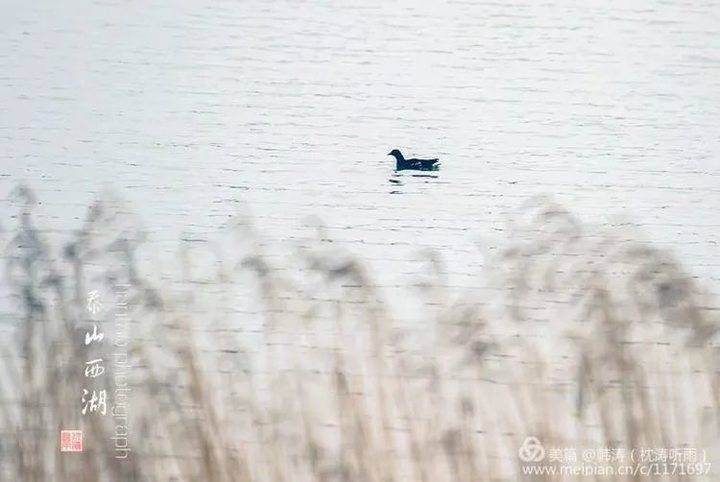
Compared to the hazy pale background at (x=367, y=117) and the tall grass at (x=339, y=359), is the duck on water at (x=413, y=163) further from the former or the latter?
the tall grass at (x=339, y=359)

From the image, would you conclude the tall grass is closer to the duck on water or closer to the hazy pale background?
the hazy pale background

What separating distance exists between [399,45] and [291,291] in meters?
0.60

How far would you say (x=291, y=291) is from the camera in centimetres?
188

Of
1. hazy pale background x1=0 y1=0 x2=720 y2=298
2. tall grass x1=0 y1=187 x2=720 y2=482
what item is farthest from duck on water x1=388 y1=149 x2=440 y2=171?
tall grass x1=0 y1=187 x2=720 y2=482

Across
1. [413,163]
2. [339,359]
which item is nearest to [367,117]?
[413,163]

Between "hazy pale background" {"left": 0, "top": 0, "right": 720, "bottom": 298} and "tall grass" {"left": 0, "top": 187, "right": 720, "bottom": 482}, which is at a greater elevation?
"hazy pale background" {"left": 0, "top": 0, "right": 720, "bottom": 298}

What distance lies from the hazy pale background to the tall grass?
2.5 inches

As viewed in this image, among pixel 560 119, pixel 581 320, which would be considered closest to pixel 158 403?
pixel 581 320

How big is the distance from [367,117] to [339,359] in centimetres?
54

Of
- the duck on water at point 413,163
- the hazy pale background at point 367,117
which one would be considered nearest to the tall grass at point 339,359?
the hazy pale background at point 367,117

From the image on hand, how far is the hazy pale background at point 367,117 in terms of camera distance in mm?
1891

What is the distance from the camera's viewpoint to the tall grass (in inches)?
73.4

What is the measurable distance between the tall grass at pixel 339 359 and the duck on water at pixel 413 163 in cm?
20

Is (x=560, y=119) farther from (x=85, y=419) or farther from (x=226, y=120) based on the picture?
(x=85, y=419)
